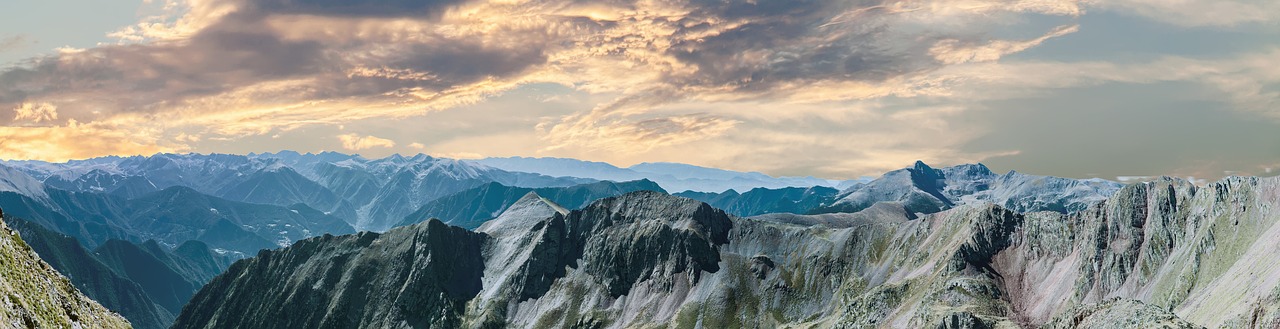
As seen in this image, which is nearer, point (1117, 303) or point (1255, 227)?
point (1117, 303)

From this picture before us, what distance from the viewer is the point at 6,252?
10888 centimetres

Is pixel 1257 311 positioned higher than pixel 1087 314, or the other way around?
pixel 1257 311

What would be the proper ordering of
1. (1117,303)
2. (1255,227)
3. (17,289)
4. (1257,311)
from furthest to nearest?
(1255,227) < (1117,303) < (1257,311) < (17,289)

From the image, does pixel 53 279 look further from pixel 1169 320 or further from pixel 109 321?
pixel 1169 320

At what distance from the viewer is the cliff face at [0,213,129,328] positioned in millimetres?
93312

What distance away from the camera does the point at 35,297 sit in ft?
342

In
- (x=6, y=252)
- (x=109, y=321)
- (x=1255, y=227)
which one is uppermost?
(x=6, y=252)

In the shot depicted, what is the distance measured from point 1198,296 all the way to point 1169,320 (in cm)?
3891

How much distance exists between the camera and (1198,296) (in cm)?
19312

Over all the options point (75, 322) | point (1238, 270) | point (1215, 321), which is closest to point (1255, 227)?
point (1238, 270)

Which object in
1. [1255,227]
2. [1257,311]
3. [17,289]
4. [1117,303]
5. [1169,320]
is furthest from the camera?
[1255,227]

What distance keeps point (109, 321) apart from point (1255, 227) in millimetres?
244053

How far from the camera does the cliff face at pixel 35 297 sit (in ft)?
306

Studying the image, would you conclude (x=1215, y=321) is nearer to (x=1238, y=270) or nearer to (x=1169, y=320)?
(x=1169, y=320)
